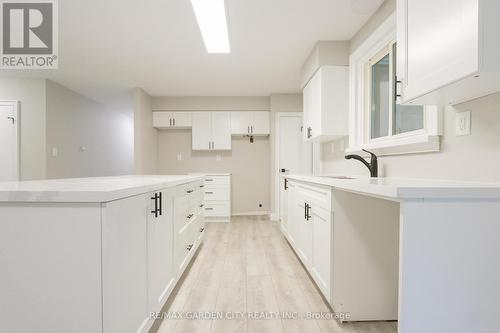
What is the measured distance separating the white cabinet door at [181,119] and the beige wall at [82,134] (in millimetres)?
1964

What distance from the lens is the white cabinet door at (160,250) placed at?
1.46 metres

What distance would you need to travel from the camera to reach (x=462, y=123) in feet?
4.65

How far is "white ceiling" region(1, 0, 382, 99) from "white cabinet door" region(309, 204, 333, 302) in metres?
1.87

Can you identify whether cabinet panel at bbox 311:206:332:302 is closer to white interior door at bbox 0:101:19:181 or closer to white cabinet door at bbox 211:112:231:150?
white cabinet door at bbox 211:112:231:150

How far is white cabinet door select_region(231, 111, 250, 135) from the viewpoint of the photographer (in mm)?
5180

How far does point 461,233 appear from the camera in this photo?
3.00ft

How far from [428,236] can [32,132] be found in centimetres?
554

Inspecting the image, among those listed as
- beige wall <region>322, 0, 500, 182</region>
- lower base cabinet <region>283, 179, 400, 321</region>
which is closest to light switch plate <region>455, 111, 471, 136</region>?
beige wall <region>322, 0, 500, 182</region>

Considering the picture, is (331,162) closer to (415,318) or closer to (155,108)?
(415,318)

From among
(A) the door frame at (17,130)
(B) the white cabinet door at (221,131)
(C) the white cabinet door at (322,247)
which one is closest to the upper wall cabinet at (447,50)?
(C) the white cabinet door at (322,247)

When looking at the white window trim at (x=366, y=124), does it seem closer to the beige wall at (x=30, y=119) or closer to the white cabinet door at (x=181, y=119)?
the white cabinet door at (x=181, y=119)

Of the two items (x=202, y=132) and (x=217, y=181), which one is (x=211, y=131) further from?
(x=217, y=181)

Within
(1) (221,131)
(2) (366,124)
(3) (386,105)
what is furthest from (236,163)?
(3) (386,105)

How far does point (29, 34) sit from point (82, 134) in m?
2.97
